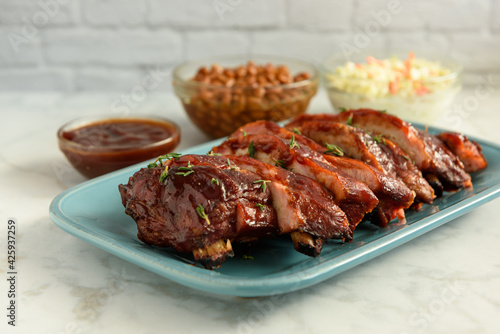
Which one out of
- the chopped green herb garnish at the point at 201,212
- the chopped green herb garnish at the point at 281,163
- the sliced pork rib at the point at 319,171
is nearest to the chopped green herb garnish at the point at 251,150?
the sliced pork rib at the point at 319,171

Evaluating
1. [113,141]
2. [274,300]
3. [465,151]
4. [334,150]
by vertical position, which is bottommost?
[274,300]

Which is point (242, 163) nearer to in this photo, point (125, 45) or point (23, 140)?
point (23, 140)

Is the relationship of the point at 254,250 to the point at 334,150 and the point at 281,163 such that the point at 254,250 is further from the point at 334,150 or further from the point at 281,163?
the point at 334,150

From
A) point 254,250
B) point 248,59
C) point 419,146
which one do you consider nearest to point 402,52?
point 248,59

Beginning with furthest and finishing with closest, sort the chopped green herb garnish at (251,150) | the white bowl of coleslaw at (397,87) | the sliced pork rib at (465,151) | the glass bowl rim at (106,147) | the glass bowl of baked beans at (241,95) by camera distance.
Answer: the white bowl of coleslaw at (397,87), the glass bowl of baked beans at (241,95), the glass bowl rim at (106,147), the sliced pork rib at (465,151), the chopped green herb garnish at (251,150)

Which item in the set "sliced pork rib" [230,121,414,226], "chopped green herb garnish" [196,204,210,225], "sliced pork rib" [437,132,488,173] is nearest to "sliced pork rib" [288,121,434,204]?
"sliced pork rib" [230,121,414,226]

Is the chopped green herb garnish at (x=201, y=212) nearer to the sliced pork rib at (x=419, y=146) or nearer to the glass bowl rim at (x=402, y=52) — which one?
the sliced pork rib at (x=419, y=146)
